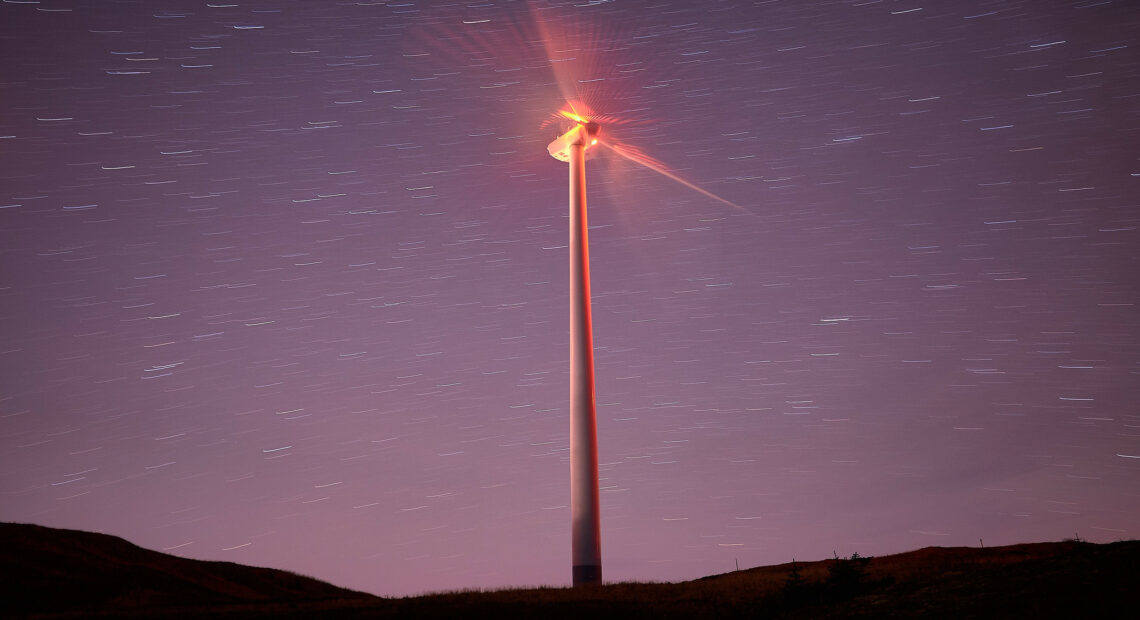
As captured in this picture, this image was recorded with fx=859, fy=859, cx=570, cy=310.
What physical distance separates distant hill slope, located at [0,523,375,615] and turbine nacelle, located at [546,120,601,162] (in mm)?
24381

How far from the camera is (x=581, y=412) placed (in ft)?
124

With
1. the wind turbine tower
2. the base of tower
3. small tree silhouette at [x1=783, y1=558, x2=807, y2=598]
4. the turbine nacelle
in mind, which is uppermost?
the turbine nacelle

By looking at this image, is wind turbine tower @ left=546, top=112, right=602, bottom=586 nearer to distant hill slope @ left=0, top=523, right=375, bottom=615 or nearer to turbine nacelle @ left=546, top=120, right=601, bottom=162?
turbine nacelle @ left=546, top=120, right=601, bottom=162

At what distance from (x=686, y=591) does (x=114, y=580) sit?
24.8m

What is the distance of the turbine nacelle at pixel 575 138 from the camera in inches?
1775

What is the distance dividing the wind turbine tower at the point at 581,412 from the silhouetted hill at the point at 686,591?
729cm

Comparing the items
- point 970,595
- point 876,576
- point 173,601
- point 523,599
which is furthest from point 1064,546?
point 173,601

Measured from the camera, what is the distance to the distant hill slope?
3152 cm

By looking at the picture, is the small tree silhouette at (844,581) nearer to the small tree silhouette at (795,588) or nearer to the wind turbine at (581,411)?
the small tree silhouette at (795,588)

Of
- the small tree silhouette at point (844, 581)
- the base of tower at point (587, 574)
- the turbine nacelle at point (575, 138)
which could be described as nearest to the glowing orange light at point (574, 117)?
the turbine nacelle at point (575, 138)

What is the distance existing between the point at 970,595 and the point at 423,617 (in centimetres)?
1242

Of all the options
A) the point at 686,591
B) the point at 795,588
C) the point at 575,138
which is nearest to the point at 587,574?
the point at 686,591

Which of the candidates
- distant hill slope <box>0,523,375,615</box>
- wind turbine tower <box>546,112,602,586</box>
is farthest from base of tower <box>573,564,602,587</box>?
distant hill slope <box>0,523,375,615</box>

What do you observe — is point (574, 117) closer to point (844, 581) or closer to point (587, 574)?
point (587, 574)
